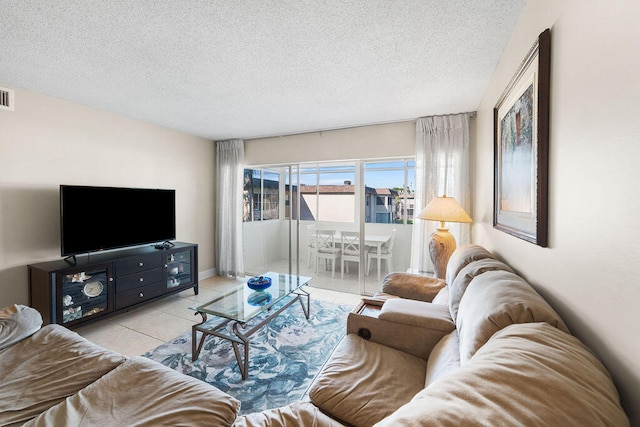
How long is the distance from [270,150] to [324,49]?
2564 millimetres

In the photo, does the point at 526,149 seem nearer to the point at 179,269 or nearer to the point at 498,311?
the point at 498,311

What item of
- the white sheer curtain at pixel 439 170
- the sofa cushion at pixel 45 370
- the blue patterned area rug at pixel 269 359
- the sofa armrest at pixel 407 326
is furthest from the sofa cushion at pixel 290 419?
the white sheer curtain at pixel 439 170

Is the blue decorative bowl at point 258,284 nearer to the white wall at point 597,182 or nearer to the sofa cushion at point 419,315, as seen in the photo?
the sofa cushion at point 419,315

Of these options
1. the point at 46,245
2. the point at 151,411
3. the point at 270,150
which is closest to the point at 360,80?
the point at 270,150

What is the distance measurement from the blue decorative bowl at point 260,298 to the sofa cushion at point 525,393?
1996 mm

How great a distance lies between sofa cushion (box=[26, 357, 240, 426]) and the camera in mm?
1021

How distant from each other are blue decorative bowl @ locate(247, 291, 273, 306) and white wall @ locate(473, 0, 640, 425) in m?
2.05

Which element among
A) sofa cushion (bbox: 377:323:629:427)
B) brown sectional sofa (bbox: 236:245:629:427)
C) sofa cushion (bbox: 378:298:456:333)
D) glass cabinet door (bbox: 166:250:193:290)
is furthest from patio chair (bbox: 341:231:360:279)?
sofa cushion (bbox: 377:323:629:427)

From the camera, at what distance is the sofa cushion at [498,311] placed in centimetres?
85

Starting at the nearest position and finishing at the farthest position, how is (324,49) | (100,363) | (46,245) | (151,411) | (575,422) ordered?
(575,422)
(151,411)
(100,363)
(324,49)
(46,245)

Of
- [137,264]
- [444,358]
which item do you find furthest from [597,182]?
[137,264]

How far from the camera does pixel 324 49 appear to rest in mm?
1832

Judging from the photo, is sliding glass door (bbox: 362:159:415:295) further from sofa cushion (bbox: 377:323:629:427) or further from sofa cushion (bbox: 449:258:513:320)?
sofa cushion (bbox: 377:323:629:427)

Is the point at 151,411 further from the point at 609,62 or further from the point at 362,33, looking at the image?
the point at 362,33
